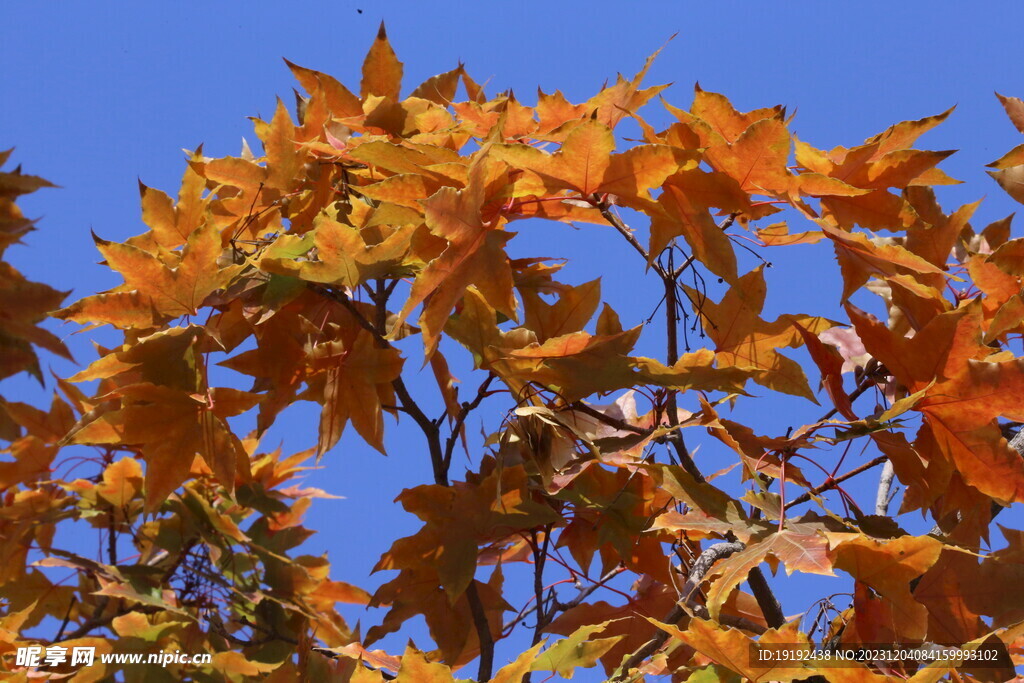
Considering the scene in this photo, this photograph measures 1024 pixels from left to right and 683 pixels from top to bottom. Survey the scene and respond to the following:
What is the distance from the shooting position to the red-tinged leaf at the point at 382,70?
116 cm

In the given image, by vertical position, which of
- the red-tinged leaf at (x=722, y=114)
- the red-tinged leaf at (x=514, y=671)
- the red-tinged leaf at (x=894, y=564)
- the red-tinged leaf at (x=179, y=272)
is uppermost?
the red-tinged leaf at (x=179, y=272)

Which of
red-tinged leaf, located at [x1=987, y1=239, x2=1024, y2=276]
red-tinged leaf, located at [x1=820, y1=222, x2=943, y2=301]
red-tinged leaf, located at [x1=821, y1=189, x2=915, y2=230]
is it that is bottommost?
red-tinged leaf, located at [x1=820, y1=222, x2=943, y2=301]

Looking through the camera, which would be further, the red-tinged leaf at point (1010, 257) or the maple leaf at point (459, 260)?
the red-tinged leaf at point (1010, 257)

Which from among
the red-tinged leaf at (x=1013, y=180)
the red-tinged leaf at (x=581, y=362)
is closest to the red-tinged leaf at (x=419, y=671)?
the red-tinged leaf at (x=581, y=362)

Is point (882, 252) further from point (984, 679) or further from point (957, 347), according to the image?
point (984, 679)

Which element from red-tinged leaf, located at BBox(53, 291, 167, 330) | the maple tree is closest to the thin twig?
the maple tree

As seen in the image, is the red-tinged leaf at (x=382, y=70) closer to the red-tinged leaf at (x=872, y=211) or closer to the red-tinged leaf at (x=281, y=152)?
the red-tinged leaf at (x=281, y=152)

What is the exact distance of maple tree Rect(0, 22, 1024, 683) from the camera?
2.50 ft

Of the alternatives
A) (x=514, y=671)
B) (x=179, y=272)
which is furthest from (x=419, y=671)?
(x=179, y=272)

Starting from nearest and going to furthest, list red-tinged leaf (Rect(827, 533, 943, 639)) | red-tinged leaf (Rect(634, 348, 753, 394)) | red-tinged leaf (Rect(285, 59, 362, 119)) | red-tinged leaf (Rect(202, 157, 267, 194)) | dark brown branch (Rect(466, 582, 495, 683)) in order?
red-tinged leaf (Rect(827, 533, 943, 639)) < red-tinged leaf (Rect(634, 348, 753, 394)) < dark brown branch (Rect(466, 582, 495, 683)) < red-tinged leaf (Rect(202, 157, 267, 194)) < red-tinged leaf (Rect(285, 59, 362, 119))

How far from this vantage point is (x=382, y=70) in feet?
3.81

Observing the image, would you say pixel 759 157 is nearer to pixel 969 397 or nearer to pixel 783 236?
pixel 783 236

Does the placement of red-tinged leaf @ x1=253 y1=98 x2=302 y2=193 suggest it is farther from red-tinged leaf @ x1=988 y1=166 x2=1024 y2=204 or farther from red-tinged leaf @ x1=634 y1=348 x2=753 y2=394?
red-tinged leaf @ x1=988 y1=166 x2=1024 y2=204

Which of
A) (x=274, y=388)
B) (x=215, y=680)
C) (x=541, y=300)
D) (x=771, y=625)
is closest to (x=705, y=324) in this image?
(x=541, y=300)
